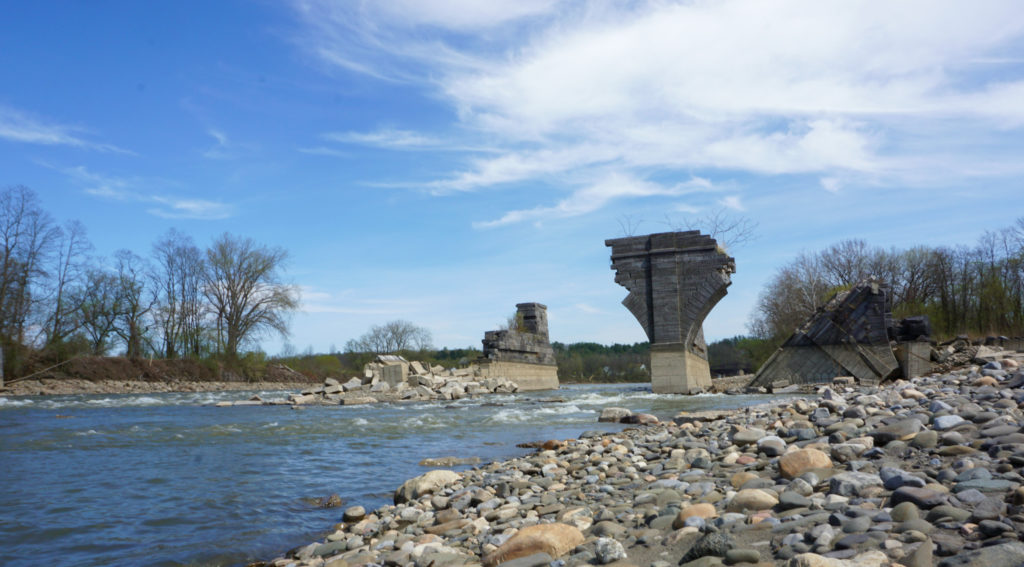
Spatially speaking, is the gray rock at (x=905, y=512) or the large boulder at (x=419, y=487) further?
the large boulder at (x=419, y=487)

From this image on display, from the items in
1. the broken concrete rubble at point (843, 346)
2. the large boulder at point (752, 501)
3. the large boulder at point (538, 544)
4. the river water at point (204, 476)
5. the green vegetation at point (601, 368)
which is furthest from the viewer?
the green vegetation at point (601, 368)

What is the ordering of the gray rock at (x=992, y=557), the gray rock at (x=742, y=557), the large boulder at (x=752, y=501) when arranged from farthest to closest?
the large boulder at (x=752, y=501), the gray rock at (x=742, y=557), the gray rock at (x=992, y=557)

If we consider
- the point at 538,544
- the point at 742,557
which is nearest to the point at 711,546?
the point at 742,557

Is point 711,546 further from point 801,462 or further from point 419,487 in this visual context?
point 419,487

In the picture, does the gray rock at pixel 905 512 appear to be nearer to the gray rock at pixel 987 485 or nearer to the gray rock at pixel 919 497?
the gray rock at pixel 919 497

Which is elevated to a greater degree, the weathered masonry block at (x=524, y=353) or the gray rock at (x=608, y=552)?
the weathered masonry block at (x=524, y=353)

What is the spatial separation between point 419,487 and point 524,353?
33837mm

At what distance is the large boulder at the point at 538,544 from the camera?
3162mm

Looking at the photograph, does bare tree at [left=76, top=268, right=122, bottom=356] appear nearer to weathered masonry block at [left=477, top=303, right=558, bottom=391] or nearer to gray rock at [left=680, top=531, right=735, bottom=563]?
weathered masonry block at [left=477, top=303, right=558, bottom=391]

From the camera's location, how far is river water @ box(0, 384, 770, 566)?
4.72m

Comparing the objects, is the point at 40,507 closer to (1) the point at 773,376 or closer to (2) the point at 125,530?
(2) the point at 125,530

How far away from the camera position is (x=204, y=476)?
23.5 feet

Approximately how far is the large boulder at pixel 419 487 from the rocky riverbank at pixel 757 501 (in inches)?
0.6

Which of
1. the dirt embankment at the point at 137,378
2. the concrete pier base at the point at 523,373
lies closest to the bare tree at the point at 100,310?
the dirt embankment at the point at 137,378
